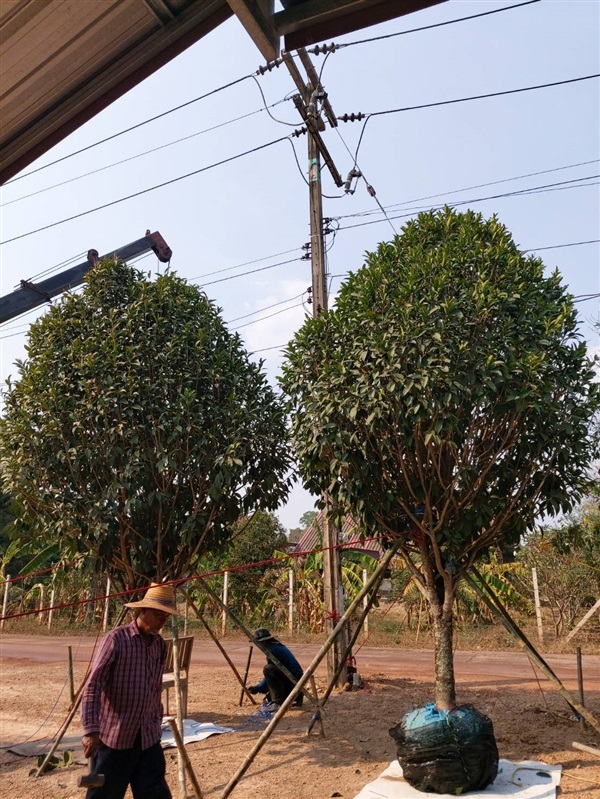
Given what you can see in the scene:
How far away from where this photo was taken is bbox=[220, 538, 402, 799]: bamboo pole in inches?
251

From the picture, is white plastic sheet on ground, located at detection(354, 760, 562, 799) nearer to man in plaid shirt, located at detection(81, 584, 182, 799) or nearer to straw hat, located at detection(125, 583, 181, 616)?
man in plaid shirt, located at detection(81, 584, 182, 799)

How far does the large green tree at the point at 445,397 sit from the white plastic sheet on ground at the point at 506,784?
978 mm

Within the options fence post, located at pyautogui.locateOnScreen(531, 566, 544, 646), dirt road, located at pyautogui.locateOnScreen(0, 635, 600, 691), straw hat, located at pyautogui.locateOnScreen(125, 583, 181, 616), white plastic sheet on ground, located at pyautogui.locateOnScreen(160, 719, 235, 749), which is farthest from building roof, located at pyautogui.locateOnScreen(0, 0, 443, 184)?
fence post, located at pyautogui.locateOnScreen(531, 566, 544, 646)

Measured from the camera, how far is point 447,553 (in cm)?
787

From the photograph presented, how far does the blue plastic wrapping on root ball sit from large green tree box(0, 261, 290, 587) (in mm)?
3572

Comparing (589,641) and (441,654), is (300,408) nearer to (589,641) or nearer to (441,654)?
(441,654)

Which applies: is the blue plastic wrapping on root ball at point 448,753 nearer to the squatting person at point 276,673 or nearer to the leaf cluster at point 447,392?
the leaf cluster at point 447,392

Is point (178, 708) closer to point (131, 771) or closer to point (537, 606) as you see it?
point (131, 771)

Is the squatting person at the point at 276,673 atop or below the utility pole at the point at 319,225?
below

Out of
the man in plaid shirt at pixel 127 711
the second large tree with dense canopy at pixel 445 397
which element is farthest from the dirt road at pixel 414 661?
the man in plaid shirt at pixel 127 711

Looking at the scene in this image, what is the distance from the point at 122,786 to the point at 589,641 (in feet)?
47.7

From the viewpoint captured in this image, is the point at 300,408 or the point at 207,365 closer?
the point at 300,408

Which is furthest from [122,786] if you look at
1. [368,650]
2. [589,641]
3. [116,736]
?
[589,641]

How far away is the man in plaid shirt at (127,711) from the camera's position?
15.5 feet
